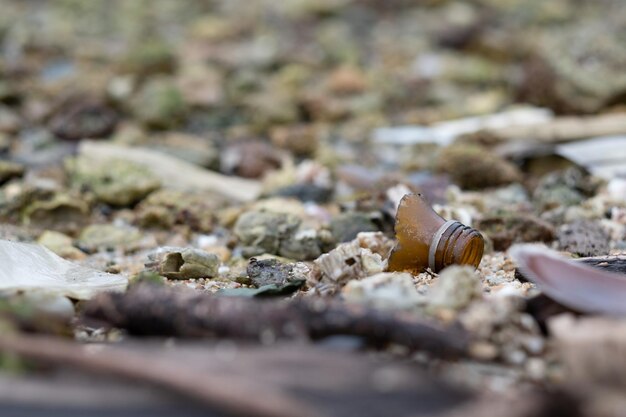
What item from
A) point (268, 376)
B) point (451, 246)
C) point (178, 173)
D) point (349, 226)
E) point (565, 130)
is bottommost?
point (268, 376)

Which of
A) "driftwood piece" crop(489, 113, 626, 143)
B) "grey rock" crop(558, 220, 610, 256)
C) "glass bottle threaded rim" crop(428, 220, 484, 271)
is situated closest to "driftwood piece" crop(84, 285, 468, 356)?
"glass bottle threaded rim" crop(428, 220, 484, 271)

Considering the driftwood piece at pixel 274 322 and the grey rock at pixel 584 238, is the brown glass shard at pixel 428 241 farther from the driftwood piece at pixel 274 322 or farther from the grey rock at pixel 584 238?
the grey rock at pixel 584 238

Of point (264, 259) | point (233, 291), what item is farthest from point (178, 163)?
point (233, 291)

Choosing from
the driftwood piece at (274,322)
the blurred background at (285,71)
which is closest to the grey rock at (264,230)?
the blurred background at (285,71)

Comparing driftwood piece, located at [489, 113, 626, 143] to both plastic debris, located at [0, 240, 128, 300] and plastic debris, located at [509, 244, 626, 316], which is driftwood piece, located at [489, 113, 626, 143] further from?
plastic debris, located at [0, 240, 128, 300]

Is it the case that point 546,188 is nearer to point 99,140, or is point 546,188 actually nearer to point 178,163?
point 178,163

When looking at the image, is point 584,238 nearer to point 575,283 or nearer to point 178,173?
point 575,283

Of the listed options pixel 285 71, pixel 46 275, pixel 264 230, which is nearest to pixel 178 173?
pixel 264 230
